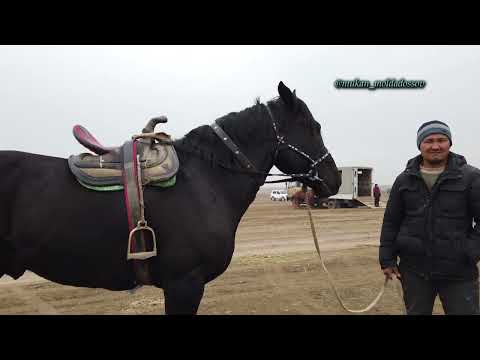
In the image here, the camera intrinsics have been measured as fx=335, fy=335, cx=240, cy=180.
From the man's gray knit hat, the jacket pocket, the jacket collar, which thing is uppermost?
the man's gray knit hat

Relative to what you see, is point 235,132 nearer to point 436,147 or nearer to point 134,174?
point 134,174

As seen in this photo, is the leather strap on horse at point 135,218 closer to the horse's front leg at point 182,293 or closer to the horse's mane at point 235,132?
the horse's front leg at point 182,293

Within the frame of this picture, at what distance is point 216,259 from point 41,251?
3.95 ft

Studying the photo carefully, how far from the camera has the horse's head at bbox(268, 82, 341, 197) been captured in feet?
9.86

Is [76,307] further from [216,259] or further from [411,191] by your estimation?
[411,191]

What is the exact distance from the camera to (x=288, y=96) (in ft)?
9.78

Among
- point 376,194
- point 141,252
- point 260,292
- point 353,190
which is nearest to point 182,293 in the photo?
point 141,252

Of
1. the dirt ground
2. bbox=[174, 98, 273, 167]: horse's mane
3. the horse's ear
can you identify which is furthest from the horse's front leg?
the dirt ground

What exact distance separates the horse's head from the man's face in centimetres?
81

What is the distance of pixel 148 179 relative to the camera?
7.98ft

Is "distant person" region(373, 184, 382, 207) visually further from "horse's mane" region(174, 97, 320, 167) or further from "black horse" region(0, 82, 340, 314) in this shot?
"black horse" region(0, 82, 340, 314)

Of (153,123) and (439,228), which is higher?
(153,123)

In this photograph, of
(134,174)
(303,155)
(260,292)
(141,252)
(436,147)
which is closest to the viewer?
(141,252)

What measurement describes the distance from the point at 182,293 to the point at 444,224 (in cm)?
201
